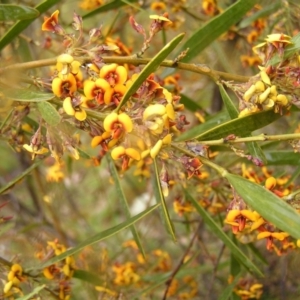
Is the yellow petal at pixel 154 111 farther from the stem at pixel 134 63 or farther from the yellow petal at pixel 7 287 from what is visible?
the yellow petal at pixel 7 287

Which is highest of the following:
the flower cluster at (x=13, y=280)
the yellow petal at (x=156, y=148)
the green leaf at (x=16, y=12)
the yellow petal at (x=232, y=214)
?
the green leaf at (x=16, y=12)

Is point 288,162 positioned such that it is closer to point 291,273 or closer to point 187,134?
point 187,134

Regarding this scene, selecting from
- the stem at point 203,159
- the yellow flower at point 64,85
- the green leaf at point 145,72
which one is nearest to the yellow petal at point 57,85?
the yellow flower at point 64,85

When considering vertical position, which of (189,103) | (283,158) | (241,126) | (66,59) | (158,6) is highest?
(66,59)

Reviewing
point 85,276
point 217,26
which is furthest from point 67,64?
point 85,276

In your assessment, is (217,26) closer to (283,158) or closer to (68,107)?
(283,158)

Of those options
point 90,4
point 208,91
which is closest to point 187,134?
point 90,4
